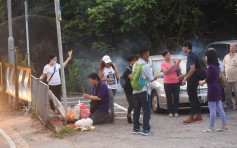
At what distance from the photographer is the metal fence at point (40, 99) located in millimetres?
10537

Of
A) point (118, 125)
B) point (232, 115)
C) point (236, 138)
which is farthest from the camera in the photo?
point (232, 115)

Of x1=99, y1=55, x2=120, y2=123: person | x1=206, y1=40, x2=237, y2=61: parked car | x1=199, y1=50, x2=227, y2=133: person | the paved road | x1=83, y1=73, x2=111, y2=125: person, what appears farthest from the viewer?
x1=206, y1=40, x2=237, y2=61: parked car

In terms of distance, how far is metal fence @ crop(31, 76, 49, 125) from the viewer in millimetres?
10537

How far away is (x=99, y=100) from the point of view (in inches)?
409

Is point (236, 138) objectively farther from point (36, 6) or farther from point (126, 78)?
point (36, 6)

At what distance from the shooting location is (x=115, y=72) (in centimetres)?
1108

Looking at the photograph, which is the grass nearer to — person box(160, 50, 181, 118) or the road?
the road

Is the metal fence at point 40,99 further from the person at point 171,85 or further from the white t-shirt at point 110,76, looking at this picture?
the person at point 171,85

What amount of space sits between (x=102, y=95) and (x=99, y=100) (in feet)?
0.78

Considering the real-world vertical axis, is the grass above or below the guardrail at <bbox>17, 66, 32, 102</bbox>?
below

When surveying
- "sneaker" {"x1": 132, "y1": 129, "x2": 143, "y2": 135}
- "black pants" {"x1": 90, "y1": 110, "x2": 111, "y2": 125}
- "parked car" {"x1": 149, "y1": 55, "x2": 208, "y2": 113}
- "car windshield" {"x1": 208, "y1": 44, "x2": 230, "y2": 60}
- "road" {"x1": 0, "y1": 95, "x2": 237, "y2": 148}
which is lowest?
"road" {"x1": 0, "y1": 95, "x2": 237, "y2": 148}

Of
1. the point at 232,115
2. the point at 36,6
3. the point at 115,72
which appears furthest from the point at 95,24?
Answer: the point at 232,115

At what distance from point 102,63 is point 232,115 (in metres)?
3.70

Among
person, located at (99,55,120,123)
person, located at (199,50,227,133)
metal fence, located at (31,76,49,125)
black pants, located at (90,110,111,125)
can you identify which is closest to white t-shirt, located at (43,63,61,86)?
metal fence, located at (31,76,49,125)
